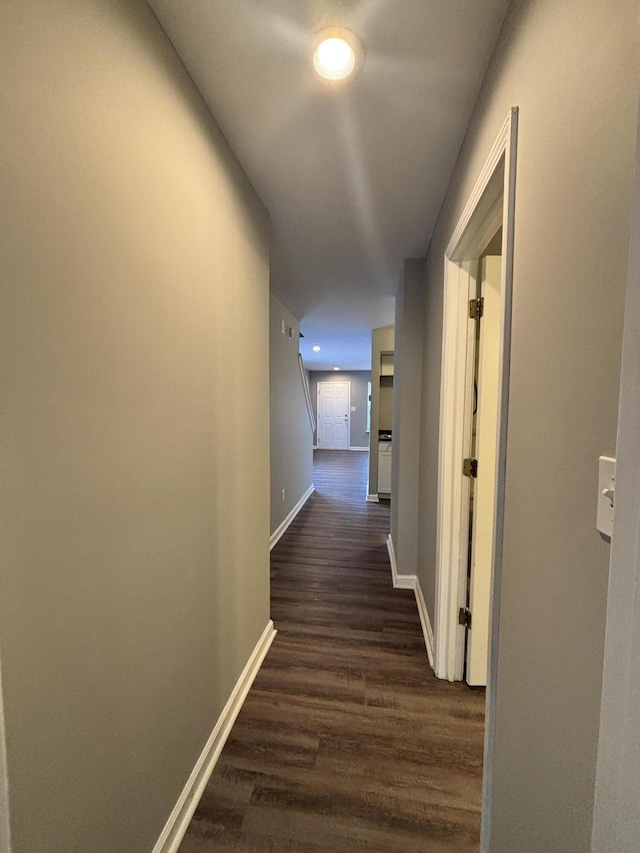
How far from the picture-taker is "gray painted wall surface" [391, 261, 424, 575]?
8.76 ft

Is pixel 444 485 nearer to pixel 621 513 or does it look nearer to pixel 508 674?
pixel 508 674

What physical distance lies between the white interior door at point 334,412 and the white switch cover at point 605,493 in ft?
32.3

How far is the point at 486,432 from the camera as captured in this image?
66.3 inches

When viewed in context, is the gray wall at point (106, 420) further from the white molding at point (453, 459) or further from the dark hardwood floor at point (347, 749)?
the white molding at point (453, 459)

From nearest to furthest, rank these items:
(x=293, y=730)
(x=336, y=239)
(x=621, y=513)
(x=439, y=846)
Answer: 1. (x=621, y=513)
2. (x=439, y=846)
3. (x=293, y=730)
4. (x=336, y=239)

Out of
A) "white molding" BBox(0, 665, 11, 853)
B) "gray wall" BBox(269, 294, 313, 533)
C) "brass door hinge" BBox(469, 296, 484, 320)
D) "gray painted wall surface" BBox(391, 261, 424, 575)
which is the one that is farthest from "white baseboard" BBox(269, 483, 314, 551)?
"white molding" BBox(0, 665, 11, 853)

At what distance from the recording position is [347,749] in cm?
142

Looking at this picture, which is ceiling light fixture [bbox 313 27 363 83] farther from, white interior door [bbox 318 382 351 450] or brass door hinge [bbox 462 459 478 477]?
white interior door [bbox 318 382 351 450]

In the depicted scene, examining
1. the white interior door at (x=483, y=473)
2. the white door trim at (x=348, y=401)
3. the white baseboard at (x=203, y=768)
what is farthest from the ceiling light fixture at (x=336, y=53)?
the white door trim at (x=348, y=401)

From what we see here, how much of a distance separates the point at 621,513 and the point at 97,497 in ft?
3.09

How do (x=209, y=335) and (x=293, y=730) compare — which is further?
(x=293, y=730)

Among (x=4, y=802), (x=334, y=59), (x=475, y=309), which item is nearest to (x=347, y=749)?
(x=4, y=802)

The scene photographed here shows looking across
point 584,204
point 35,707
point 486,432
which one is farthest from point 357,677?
point 584,204

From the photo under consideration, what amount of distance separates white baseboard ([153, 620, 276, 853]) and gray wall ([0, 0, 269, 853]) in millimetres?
60
